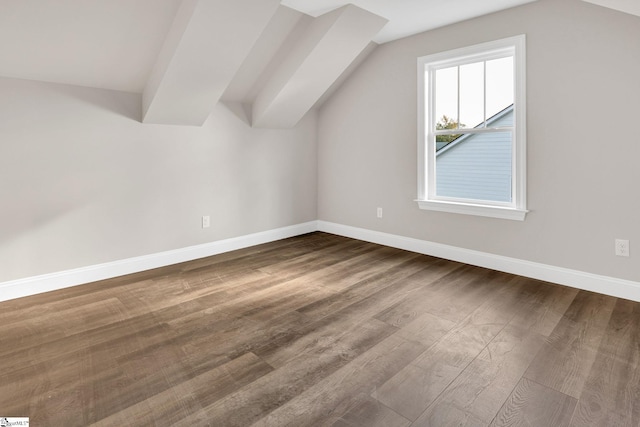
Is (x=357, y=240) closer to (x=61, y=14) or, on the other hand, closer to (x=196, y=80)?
(x=196, y=80)

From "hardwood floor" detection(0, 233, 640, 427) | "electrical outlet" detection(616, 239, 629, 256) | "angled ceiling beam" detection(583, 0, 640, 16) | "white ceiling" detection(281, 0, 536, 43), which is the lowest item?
"hardwood floor" detection(0, 233, 640, 427)

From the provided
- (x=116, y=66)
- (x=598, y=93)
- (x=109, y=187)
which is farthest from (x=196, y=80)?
(x=598, y=93)

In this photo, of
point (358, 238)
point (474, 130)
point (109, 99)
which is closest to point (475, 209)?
point (474, 130)

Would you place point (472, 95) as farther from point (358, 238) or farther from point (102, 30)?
point (102, 30)

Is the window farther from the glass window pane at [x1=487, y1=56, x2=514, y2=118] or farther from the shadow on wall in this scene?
the shadow on wall

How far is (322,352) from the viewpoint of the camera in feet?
7.11

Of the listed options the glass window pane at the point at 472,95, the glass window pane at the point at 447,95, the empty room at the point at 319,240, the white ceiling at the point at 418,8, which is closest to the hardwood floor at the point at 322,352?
the empty room at the point at 319,240

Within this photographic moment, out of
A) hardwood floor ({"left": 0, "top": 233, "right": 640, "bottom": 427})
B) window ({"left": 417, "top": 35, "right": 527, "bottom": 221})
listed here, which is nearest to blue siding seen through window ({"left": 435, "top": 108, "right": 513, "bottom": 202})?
window ({"left": 417, "top": 35, "right": 527, "bottom": 221})

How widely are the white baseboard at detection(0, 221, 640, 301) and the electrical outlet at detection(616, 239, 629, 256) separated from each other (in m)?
0.21

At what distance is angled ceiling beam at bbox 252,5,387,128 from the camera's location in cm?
342

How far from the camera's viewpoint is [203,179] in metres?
4.07

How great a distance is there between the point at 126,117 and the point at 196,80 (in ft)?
2.61

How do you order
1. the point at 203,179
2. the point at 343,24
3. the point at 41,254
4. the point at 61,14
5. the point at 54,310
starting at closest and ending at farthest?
1. the point at 61,14
2. the point at 54,310
3. the point at 41,254
4. the point at 343,24
5. the point at 203,179

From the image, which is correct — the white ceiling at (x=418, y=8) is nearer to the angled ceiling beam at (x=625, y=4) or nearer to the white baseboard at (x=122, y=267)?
the angled ceiling beam at (x=625, y=4)
